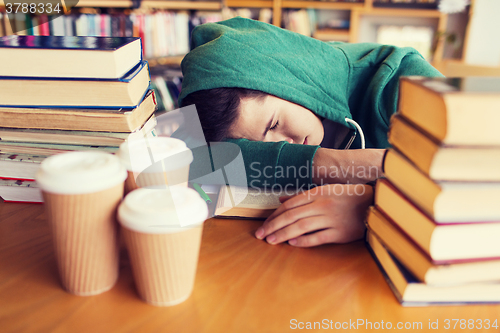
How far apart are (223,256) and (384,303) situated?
20cm

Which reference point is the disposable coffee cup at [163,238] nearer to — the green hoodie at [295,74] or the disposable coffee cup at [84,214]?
the disposable coffee cup at [84,214]

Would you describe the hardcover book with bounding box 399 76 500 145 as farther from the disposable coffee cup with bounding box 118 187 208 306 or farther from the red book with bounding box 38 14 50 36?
the red book with bounding box 38 14 50 36

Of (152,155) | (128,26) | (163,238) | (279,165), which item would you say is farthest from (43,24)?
(163,238)

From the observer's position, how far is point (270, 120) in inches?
33.1

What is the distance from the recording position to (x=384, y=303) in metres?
0.38

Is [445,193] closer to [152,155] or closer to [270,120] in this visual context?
[152,155]

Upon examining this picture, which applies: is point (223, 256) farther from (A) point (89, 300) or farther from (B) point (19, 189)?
(B) point (19, 189)

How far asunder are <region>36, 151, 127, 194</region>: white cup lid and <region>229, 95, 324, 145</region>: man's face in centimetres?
49

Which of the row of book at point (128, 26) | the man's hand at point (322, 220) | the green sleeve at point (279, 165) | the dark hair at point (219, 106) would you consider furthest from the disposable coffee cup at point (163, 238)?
the row of book at point (128, 26)

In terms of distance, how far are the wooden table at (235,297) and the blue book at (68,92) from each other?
219mm

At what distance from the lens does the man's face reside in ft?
2.71

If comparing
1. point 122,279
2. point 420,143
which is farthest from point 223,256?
point 420,143

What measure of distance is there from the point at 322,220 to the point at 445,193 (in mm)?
187

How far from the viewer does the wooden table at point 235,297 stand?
35 cm
